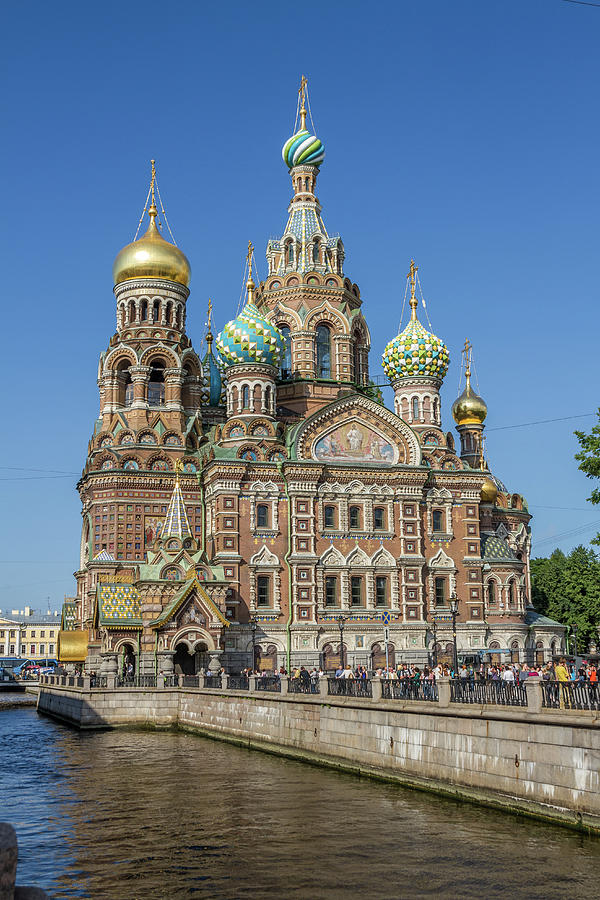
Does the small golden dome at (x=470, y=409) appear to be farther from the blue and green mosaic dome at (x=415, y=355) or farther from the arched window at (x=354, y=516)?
the arched window at (x=354, y=516)

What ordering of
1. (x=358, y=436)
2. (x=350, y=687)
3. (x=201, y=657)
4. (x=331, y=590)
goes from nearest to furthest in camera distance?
(x=350, y=687)
(x=201, y=657)
(x=331, y=590)
(x=358, y=436)

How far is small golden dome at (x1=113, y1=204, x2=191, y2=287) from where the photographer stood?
51.1 meters

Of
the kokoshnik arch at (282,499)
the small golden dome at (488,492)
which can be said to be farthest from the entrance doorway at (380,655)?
the small golden dome at (488,492)

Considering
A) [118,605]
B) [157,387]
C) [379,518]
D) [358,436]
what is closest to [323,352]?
[358,436]

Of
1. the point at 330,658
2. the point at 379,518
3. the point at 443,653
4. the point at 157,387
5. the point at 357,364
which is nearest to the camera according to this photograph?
the point at 330,658

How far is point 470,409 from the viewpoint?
54.9 meters

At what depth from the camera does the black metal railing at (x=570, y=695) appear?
16203mm

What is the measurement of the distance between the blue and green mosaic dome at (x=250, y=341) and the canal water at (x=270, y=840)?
25.7 metres

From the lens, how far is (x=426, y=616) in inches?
1836

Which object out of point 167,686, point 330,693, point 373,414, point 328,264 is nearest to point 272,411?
point 373,414

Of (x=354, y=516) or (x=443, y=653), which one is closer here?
(x=443, y=653)

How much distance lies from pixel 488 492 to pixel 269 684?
1008 inches

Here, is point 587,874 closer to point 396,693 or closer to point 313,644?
point 396,693

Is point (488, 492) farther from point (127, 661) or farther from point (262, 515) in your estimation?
point (127, 661)
